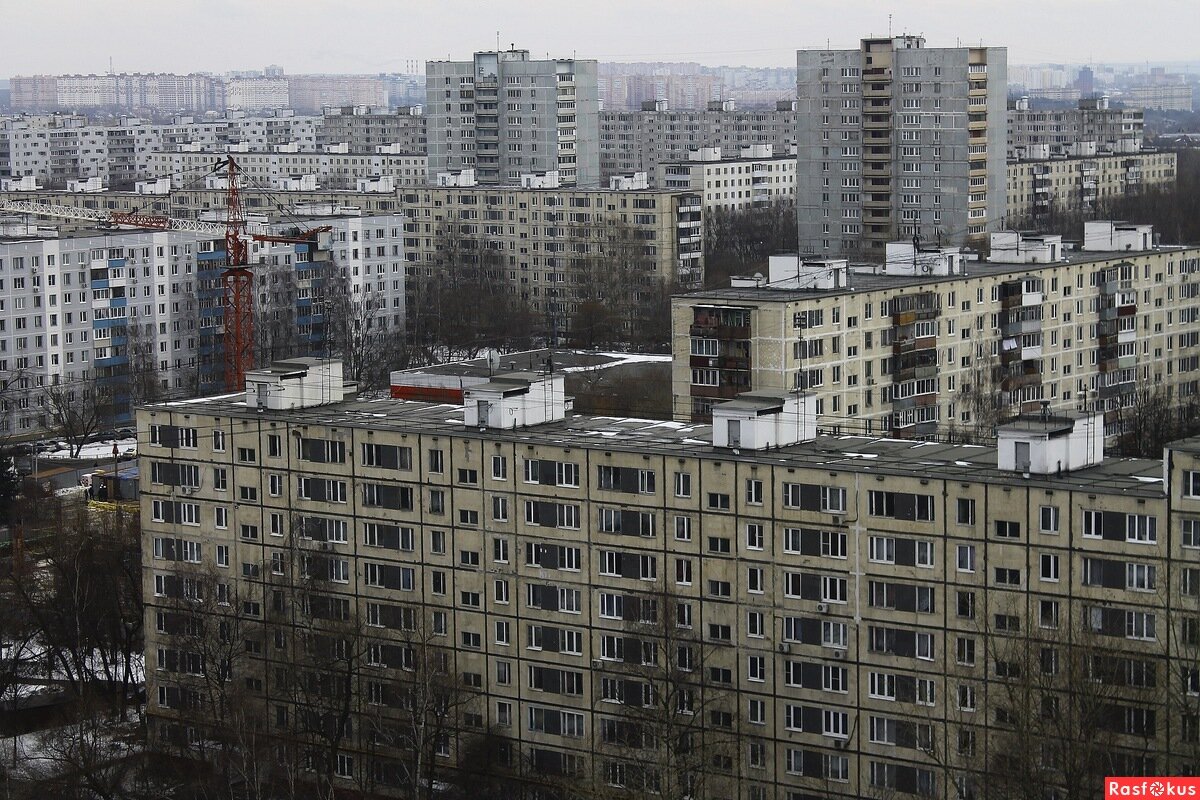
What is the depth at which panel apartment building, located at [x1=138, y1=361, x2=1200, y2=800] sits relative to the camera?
70.5 feet

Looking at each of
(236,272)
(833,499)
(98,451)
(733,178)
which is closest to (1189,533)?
(833,499)

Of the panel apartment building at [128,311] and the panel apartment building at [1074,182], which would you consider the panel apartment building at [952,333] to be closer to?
the panel apartment building at [128,311]

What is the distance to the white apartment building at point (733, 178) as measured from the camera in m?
88.1

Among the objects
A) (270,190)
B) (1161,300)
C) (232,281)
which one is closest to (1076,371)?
(1161,300)

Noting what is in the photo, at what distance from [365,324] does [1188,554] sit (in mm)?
44282

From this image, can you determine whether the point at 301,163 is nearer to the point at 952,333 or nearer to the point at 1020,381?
the point at 1020,381

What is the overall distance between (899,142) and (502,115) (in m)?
22.4

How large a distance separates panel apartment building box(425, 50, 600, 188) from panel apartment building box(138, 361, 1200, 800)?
5616cm

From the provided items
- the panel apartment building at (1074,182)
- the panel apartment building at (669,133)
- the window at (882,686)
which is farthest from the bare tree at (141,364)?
the panel apartment building at (669,133)

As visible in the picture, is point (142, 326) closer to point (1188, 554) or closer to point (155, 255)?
point (155, 255)

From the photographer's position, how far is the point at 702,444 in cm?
2477

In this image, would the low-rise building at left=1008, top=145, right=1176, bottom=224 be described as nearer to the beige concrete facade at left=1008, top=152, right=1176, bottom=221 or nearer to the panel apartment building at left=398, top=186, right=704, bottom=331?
the beige concrete facade at left=1008, top=152, right=1176, bottom=221

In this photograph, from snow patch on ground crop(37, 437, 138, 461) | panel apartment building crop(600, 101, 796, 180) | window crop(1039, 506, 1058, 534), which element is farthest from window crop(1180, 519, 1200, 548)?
panel apartment building crop(600, 101, 796, 180)

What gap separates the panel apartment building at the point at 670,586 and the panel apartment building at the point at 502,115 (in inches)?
2211
